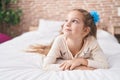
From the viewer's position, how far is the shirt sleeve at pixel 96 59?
1.86 metres

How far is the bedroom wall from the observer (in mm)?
4523

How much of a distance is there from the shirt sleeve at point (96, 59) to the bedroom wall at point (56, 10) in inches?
92.3

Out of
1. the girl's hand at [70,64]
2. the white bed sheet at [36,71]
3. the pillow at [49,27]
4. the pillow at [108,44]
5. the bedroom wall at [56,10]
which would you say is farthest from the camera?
the bedroom wall at [56,10]

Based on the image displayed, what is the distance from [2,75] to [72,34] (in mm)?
609

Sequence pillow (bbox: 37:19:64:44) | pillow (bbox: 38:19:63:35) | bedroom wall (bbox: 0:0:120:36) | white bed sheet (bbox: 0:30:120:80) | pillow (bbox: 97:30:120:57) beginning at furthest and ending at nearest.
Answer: bedroom wall (bbox: 0:0:120:36), pillow (bbox: 38:19:63:35), pillow (bbox: 37:19:64:44), pillow (bbox: 97:30:120:57), white bed sheet (bbox: 0:30:120:80)

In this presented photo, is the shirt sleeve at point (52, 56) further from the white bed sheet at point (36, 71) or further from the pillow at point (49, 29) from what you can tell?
the pillow at point (49, 29)

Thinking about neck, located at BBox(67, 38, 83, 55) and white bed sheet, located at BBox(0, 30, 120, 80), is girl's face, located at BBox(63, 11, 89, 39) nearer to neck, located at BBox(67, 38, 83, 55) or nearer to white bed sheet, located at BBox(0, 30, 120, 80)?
neck, located at BBox(67, 38, 83, 55)

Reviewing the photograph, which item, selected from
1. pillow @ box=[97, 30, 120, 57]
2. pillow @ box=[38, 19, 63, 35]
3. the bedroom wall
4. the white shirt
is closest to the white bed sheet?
the white shirt

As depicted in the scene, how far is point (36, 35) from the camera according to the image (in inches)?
149

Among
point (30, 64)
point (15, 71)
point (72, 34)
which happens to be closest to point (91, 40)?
point (72, 34)

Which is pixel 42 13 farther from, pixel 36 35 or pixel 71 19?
pixel 71 19

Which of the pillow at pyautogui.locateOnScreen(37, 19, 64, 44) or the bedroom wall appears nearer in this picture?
the pillow at pyautogui.locateOnScreen(37, 19, 64, 44)

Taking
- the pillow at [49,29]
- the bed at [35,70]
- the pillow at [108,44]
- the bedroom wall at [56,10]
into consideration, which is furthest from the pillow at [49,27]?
the bed at [35,70]

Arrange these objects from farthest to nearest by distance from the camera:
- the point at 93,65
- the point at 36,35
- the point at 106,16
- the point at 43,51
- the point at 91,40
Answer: the point at 106,16 < the point at 36,35 < the point at 43,51 < the point at 91,40 < the point at 93,65
